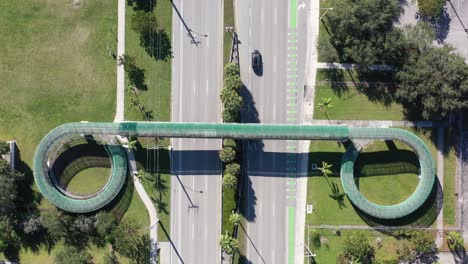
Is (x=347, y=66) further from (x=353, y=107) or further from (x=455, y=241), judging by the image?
(x=455, y=241)

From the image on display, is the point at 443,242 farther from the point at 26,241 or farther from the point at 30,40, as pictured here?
the point at 30,40

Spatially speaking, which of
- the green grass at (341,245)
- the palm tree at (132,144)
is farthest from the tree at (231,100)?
the green grass at (341,245)

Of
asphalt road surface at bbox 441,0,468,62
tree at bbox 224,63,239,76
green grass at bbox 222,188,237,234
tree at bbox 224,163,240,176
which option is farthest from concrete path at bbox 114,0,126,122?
asphalt road surface at bbox 441,0,468,62

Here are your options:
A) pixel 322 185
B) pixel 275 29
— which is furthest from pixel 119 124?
pixel 322 185

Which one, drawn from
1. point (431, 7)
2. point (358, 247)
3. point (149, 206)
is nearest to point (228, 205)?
point (149, 206)

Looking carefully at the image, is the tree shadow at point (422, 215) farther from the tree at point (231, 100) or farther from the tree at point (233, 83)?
the tree at point (233, 83)

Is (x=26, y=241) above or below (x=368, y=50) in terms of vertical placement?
below
